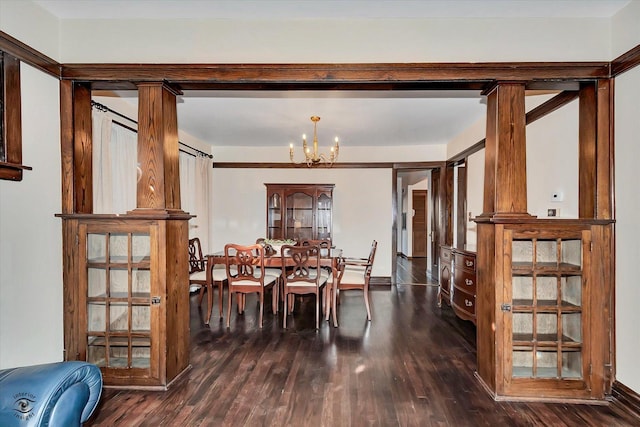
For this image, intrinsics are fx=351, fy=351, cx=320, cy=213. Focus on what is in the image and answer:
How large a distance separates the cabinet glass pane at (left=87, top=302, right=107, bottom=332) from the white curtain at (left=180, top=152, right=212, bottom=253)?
9.52 ft

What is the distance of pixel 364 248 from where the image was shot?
6629 mm

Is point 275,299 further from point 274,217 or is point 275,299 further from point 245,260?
point 274,217

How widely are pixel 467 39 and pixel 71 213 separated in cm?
313

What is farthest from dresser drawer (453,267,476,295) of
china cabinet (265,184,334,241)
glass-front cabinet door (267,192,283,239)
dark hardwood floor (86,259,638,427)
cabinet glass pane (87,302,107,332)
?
cabinet glass pane (87,302,107,332)

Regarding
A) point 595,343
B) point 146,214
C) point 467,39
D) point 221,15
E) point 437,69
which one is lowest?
point 595,343

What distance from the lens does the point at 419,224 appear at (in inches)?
433

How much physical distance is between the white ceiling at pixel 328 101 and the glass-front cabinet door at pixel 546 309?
1566 mm

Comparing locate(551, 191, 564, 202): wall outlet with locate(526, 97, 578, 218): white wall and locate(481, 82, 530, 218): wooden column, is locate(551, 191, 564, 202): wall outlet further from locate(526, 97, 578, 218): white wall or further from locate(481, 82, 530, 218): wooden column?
locate(481, 82, 530, 218): wooden column

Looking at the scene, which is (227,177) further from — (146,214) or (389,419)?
(389,419)

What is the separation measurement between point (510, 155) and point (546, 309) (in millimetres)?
1102

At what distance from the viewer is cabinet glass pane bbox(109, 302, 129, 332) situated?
260 cm

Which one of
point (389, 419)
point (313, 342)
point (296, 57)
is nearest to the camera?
point (389, 419)

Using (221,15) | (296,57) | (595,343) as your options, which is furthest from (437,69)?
(595,343)

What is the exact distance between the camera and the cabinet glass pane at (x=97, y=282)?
8.54 feet
